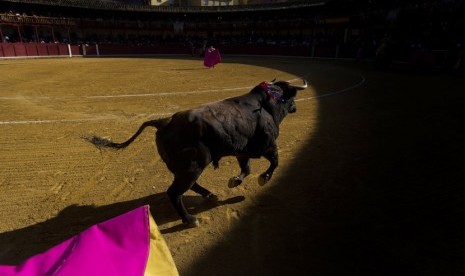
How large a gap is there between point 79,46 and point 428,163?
33.8m

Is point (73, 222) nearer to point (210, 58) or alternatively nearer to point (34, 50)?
point (210, 58)

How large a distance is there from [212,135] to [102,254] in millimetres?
1821

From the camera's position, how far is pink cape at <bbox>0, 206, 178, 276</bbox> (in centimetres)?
131

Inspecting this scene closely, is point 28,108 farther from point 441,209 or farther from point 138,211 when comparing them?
point 441,209

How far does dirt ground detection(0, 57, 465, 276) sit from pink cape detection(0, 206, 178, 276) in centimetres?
→ 127

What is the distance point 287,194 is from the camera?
3887 mm

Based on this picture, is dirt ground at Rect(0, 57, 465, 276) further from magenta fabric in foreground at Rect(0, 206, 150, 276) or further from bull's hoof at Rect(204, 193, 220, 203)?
magenta fabric in foreground at Rect(0, 206, 150, 276)

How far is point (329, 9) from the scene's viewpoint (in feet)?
107

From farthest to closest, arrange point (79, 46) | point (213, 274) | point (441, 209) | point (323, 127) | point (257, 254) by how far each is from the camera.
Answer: point (79, 46)
point (323, 127)
point (441, 209)
point (257, 254)
point (213, 274)

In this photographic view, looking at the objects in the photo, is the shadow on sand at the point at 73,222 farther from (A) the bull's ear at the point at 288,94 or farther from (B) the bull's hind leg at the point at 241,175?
(A) the bull's ear at the point at 288,94

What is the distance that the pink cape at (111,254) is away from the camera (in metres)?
1.31

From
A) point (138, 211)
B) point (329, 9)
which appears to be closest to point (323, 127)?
point (138, 211)

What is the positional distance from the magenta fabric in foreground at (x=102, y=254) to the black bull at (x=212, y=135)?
144cm

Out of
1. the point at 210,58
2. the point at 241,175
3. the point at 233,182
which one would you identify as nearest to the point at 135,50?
the point at 210,58
